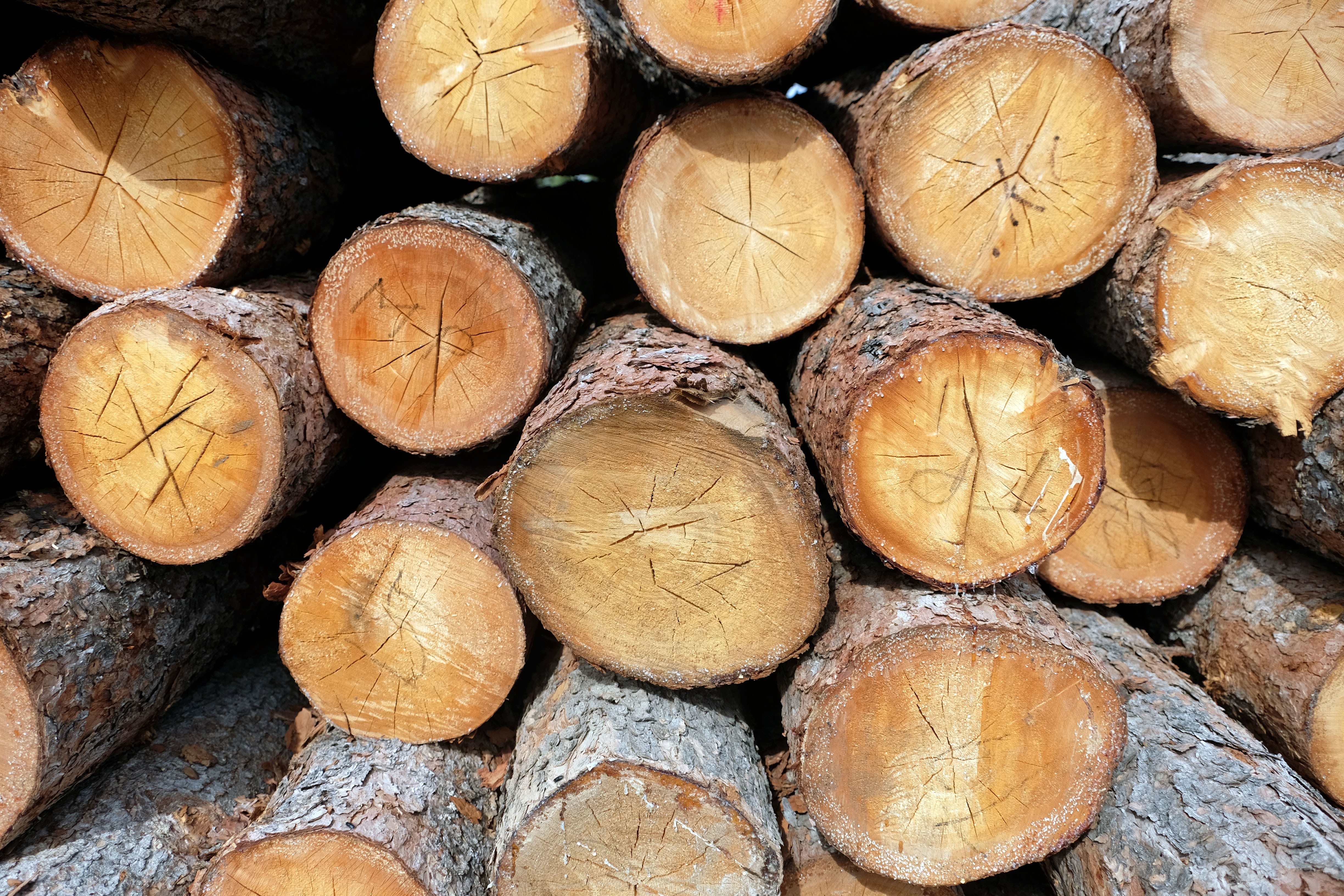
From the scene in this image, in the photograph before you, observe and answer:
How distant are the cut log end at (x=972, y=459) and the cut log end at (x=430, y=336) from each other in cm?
93

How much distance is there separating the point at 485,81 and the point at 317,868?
2.13 m

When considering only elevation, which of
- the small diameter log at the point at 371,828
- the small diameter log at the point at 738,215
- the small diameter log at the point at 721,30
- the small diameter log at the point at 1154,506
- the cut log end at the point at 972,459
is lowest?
the small diameter log at the point at 371,828

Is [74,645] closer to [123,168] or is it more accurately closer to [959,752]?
[123,168]

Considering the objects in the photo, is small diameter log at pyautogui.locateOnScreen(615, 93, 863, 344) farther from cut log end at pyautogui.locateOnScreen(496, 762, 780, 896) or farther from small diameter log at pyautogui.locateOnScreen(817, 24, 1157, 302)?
cut log end at pyautogui.locateOnScreen(496, 762, 780, 896)

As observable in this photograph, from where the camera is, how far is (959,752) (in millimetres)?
1861

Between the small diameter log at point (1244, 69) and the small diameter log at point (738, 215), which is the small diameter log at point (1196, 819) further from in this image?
the small diameter log at point (1244, 69)

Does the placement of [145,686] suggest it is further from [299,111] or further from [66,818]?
[299,111]

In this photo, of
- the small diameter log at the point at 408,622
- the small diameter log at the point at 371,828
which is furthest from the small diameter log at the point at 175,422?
the small diameter log at the point at 371,828

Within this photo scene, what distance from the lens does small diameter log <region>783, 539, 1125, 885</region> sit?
71.5 inches

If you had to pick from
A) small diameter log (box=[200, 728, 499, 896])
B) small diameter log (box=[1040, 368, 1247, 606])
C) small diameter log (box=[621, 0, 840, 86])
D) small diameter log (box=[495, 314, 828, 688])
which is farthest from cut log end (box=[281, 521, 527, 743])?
small diameter log (box=[1040, 368, 1247, 606])

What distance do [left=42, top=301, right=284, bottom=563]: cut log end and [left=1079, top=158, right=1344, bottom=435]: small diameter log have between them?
8.10ft

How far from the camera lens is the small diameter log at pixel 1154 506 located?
2.31m

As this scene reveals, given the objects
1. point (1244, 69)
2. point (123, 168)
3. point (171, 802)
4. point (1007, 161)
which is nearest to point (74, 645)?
point (171, 802)

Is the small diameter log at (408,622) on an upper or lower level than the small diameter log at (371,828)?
upper
